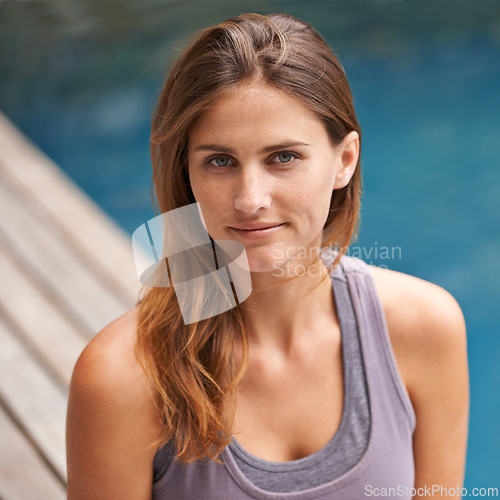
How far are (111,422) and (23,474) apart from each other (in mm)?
744

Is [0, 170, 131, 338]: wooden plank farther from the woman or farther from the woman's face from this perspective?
the woman's face

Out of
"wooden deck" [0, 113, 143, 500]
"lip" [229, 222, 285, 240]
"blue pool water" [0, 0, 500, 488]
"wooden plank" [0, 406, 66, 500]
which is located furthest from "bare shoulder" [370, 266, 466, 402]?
"blue pool water" [0, 0, 500, 488]

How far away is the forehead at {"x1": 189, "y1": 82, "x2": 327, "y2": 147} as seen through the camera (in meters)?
Answer: 0.78

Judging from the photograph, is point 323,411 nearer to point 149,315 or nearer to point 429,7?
point 149,315

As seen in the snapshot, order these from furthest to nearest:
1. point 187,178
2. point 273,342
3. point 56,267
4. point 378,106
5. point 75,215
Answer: point 378,106 → point 75,215 → point 56,267 → point 273,342 → point 187,178

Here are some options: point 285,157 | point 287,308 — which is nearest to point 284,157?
point 285,157

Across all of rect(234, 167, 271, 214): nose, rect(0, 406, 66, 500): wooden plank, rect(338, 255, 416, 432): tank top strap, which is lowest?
rect(0, 406, 66, 500): wooden plank

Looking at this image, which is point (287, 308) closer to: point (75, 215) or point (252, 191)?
point (252, 191)

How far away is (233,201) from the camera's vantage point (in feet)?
2.63

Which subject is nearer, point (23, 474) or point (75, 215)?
point (23, 474)

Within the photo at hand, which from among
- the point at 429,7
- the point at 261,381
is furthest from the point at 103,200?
the point at 261,381

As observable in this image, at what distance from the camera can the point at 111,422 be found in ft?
2.88

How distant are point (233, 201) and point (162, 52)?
3.46 m

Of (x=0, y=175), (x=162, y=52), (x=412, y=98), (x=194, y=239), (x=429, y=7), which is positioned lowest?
(x=194, y=239)
